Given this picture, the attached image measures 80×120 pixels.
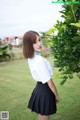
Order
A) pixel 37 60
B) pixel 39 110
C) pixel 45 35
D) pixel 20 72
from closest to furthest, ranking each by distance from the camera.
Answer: pixel 37 60 → pixel 39 110 → pixel 45 35 → pixel 20 72

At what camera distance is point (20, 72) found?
30.8ft

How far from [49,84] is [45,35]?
91 centimetres

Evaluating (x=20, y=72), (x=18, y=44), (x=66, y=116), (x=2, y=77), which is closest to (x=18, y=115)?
(x=66, y=116)

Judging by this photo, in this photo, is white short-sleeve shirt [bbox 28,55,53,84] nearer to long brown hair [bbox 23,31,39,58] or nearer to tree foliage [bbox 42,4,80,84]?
long brown hair [bbox 23,31,39,58]

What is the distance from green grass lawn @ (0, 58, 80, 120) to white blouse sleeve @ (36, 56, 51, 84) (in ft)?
2.25

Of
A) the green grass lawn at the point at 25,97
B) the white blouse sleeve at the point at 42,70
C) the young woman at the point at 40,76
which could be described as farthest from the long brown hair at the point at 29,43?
the green grass lawn at the point at 25,97

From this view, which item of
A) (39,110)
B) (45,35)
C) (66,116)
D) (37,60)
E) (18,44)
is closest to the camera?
(37,60)

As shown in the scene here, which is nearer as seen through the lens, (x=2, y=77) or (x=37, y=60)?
(x=37, y=60)

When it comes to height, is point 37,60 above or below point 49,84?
above

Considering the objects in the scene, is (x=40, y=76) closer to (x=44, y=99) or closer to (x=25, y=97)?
(x=44, y=99)

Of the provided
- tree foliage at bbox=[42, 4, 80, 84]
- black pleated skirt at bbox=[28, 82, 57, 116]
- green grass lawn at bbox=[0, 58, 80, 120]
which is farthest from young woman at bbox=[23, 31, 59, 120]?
green grass lawn at bbox=[0, 58, 80, 120]

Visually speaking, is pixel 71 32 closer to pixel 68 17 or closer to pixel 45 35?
pixel 68 17

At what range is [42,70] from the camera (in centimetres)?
306

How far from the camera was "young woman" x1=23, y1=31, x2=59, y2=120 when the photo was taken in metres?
3.08
